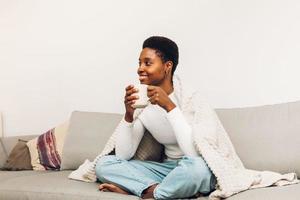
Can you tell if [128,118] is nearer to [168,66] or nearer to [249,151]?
[168,66]

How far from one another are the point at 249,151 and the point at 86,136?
90cm

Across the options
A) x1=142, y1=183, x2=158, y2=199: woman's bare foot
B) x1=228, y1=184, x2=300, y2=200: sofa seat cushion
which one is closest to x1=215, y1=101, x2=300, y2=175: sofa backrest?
x1=228, y1=184, x2=300, y2=200: sofa seat cushion

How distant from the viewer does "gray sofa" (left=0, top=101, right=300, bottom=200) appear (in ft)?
6.10

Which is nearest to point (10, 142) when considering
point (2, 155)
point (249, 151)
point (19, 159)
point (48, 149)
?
point (2, 155)

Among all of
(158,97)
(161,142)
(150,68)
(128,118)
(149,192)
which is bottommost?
(149,192)

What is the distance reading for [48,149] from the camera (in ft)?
8.55

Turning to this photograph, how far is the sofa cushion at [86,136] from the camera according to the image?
243cm

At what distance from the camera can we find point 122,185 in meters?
1.85

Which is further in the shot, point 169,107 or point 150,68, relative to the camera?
point 150,68

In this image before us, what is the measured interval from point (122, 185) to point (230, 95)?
949 mm

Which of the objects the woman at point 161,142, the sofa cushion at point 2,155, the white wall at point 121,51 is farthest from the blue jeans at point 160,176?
the sofa cushion at point 2,155

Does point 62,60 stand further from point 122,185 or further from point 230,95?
point 122,185

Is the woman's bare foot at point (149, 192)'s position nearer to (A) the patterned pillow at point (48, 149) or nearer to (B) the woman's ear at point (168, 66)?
(B) the woman's ear at point (168, 66)

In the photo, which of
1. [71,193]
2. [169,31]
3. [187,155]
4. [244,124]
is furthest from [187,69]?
[71,193]
